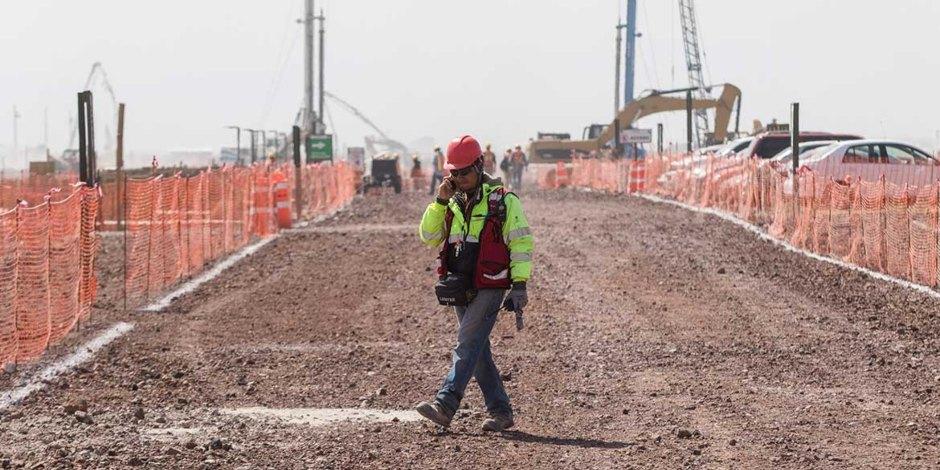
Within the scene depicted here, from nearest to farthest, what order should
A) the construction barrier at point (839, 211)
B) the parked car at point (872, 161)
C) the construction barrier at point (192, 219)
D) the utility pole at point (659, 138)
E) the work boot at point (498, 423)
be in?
1. the work boot at point (498, 423)
2. the construction barrier at point (839, 211)
3. the construction barrier at point (192, 219)
4. the parked car at point (872, 161)
5. the utility pole at point (659, 138)

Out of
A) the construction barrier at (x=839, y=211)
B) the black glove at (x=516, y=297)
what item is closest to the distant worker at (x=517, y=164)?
the construction barrier at (x=839, y=211)

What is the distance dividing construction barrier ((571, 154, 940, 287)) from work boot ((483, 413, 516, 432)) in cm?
934

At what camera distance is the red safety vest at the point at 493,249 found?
928 centimetres

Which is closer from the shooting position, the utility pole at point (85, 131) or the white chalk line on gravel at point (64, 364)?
the white chalk line on gravel at point (64, 364)

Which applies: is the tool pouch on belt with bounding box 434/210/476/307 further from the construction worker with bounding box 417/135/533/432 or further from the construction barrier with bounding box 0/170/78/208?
the construction barrier with bounding box 0/170/78/208

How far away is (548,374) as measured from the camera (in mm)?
11836

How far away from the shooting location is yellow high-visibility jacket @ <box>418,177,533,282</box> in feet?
30.4

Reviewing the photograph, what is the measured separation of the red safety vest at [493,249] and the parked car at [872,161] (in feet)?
70.3

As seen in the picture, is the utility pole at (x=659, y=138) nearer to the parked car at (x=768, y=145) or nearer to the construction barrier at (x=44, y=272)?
the parked car at (x=768, y=145)

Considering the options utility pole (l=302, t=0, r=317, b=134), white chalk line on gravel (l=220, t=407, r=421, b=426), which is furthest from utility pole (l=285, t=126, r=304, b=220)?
white chalk line on gravel (l=220, t=407, r=421, b=426)

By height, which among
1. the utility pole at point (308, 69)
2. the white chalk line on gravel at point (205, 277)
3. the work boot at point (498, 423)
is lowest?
the white chalk line on gravel at point (205, 277)

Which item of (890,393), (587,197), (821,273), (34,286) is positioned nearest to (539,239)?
(821,273)

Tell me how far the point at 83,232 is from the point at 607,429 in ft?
27.6

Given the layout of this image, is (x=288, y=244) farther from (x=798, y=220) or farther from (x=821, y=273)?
(x=821, y=273)
